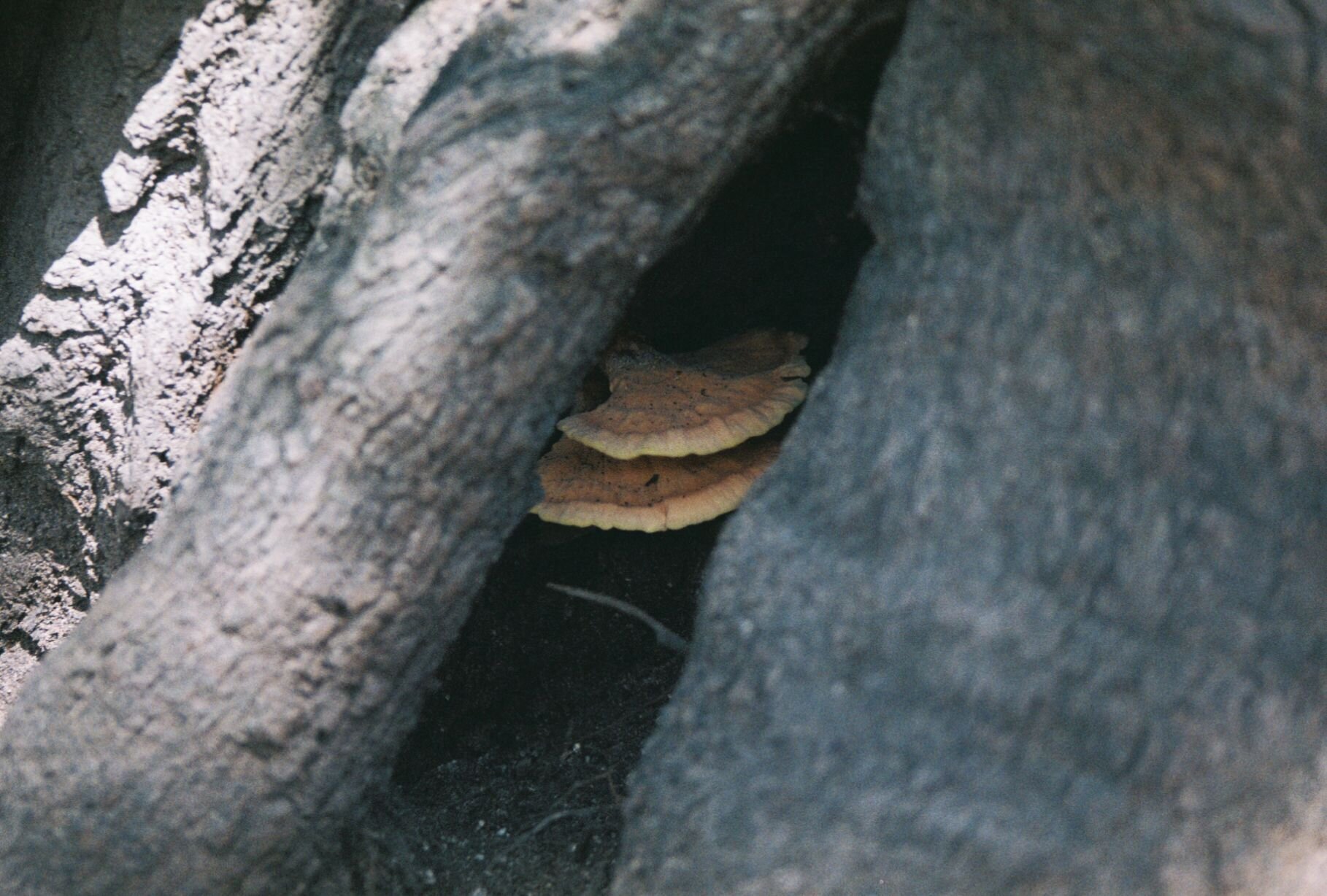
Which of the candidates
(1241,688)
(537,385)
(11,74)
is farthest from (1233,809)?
(11,74)

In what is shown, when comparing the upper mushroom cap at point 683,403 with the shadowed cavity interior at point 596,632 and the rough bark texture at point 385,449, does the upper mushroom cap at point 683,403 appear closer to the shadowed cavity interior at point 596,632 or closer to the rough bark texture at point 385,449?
the shadowed cavity interior at point 596,632

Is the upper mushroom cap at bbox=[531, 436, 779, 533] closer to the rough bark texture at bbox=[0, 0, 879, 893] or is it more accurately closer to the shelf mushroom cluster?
the shelf mushroom cluster

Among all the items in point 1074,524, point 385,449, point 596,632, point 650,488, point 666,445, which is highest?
point 385,449

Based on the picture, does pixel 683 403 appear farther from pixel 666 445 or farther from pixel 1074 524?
pixel 1074 524

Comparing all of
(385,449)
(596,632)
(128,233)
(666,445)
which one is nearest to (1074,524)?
(666,445)

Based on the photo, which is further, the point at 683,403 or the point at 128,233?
the point at 128,233

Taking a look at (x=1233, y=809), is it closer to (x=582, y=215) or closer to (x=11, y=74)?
(x=582, y=215)

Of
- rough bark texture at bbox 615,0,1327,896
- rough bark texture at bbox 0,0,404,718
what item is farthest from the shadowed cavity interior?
rough bark texture at bbox 0,0,404,718
